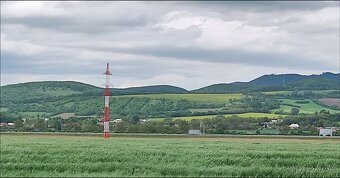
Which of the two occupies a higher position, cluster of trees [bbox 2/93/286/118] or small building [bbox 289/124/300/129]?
cluster of trees [bbox 2/93/286/118]

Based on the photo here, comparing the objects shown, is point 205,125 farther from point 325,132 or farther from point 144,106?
point 144,106

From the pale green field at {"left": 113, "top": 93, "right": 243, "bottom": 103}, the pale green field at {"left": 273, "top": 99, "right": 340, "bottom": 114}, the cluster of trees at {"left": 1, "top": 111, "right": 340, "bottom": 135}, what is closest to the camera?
the cluster of trees at {"left": 1, "top": 111, "right": 340, "bottom": 135}

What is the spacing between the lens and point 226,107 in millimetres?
139750

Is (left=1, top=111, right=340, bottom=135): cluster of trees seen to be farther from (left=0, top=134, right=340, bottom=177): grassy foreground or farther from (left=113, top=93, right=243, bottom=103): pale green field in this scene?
(left=0, top=134, right=340, bottom=177): grassy foreground

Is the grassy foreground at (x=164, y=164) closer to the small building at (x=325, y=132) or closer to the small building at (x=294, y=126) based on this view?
the small building at (x=325, y=132)

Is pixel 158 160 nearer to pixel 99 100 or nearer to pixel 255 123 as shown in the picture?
pixel 255 123

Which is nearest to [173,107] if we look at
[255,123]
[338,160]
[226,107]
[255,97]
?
[226,107]

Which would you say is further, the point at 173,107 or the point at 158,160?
the point at 173,107

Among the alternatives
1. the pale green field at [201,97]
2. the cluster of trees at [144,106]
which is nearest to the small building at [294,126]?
the cluster of trees at [144,106]

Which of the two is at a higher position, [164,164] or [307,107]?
[307,107]

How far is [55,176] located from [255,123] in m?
89.5

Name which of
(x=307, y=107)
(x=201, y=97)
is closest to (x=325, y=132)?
(x=307, y=107)

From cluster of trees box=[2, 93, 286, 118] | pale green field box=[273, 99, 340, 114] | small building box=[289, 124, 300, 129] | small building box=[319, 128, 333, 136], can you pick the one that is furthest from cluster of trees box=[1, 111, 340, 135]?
cluster of trees box=[2, 93, 286, 118]

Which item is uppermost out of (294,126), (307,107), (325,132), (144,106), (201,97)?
(201,97)
